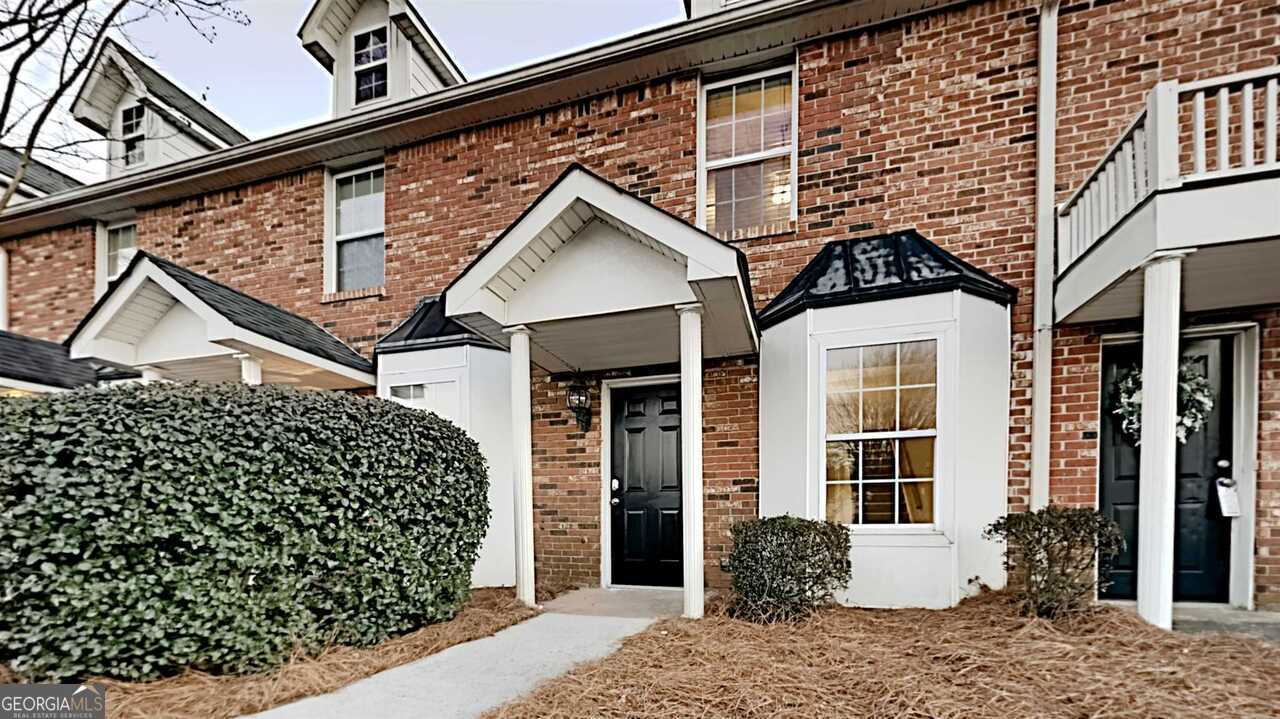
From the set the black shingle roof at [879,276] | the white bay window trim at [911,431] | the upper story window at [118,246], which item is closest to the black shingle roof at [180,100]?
the upper story window at [118,246]

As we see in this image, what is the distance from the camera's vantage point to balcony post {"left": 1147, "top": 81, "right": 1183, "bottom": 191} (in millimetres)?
3365

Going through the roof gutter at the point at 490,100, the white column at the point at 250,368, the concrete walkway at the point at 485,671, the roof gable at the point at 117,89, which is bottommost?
the concrete walkway at the point at 485,671

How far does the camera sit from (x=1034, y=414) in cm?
482

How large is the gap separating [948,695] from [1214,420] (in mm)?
3699

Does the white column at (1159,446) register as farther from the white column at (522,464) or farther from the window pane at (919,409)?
the white column at (522,464)

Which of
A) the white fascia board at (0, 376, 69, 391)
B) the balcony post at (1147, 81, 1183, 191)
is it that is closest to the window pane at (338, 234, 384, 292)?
the white fascia board at (0, 376, 69, 391)

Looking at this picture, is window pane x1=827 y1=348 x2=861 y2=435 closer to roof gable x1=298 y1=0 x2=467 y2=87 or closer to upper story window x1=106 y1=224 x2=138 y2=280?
roof gable x1=298 y1=0 x2=467 y2=87

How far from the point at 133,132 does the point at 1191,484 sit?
13.0 meters

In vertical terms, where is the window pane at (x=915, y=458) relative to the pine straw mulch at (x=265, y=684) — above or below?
above

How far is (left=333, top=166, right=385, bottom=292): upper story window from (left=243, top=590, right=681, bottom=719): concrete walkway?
475cm

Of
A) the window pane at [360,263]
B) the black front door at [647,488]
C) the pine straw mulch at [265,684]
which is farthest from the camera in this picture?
the window pane at [360,263]

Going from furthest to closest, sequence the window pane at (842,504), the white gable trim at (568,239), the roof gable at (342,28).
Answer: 1. the roof gable at (342,28)
2. the window pane at (842,504)
3. the white gable trim at (568,239)

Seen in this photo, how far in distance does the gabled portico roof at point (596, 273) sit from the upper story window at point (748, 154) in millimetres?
1518

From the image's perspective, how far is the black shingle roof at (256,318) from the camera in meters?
5.79
